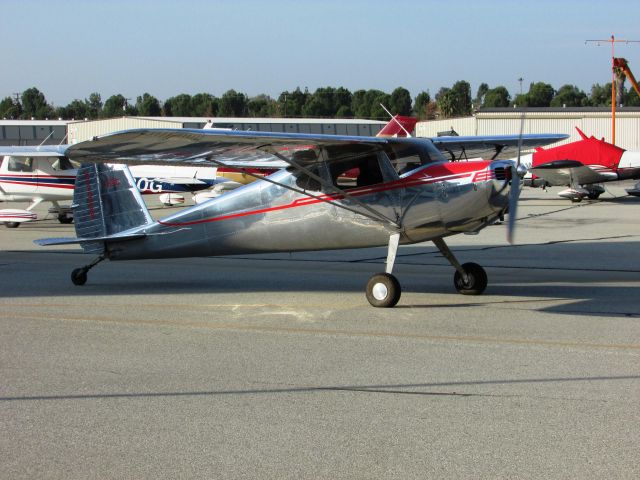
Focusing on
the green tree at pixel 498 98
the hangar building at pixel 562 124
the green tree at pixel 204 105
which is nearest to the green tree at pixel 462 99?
the green tree at pixel 498 98

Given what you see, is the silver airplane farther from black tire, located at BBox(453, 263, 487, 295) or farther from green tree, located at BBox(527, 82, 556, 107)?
green tree, located at BBox(527, 82, 556, 107)

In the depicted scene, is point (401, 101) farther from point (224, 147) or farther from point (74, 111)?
point (224, 147)

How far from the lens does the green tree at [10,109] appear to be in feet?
459

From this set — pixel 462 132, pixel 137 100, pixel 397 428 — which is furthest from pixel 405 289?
pixel 137 100

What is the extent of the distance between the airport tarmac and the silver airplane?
0.69 meters

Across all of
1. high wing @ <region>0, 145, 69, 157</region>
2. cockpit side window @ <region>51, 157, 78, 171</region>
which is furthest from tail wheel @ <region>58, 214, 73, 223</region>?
high wing @ <region>0, 145, 69, 157</region>

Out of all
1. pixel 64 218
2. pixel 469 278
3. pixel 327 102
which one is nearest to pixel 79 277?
pixel 469 278

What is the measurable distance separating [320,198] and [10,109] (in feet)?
468

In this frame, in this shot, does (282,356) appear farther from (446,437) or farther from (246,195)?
(246,195)

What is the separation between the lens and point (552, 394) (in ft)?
19.8

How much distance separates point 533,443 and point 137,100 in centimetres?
13457

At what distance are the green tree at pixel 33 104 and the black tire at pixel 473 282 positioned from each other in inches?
5591

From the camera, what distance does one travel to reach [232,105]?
406ft

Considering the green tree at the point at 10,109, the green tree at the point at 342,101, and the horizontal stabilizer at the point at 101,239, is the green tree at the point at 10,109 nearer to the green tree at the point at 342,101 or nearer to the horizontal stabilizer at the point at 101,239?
the green tree at the point at 342,101
